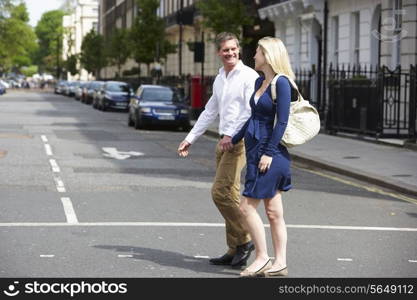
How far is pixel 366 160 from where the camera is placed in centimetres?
1936

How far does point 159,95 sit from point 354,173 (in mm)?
17005

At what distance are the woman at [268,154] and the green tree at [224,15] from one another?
103ft

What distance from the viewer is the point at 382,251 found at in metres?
9.25

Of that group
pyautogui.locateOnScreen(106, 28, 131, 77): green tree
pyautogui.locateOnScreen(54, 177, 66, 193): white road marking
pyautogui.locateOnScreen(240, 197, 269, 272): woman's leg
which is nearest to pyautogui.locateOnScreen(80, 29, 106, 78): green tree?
pyautogui.locateOnScreen(106, 28, 131, 77): green tree

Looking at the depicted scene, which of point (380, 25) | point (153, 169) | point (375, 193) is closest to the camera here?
point (375, 193)

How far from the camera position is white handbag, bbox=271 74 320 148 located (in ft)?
25.1

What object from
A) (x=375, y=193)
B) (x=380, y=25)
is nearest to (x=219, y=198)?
(x=375, y=193)

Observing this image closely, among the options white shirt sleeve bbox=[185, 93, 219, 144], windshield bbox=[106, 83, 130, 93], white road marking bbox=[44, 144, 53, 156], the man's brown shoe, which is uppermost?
white shirt sleeve bbox=[185, 93, 219, 144]

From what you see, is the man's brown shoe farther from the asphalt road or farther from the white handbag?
the white handbag

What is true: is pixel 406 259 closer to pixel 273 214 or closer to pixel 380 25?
pixel 273 214

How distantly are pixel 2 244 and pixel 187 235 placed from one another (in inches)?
73.1

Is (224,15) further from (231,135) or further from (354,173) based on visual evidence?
(231,135)

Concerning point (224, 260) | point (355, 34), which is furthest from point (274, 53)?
point (355, 34)

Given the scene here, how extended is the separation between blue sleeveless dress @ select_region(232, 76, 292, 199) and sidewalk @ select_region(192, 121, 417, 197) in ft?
23.5
